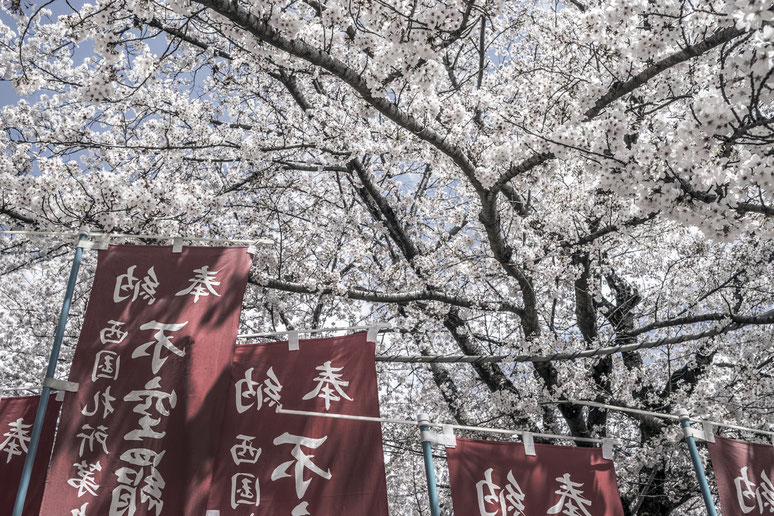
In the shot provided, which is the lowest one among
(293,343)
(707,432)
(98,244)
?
(707,432)

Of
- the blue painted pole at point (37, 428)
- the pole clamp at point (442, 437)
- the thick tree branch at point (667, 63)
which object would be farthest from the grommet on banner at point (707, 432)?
the blue painted pole at point (37, 428)

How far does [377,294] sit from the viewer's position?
771 cm

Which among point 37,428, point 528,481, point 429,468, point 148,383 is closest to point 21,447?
point 37,428

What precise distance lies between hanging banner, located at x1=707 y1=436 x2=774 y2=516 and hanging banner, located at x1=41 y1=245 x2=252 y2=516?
411cm

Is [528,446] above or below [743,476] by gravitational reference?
above

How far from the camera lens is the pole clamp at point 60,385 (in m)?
3.56

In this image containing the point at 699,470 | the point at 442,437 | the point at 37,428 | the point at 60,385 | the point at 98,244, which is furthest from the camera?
the point at 699,470

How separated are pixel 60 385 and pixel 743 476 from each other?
17.6 feet

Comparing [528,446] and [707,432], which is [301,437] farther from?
[707,432]

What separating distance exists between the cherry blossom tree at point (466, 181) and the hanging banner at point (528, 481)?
2.12m

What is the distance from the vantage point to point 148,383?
376cm

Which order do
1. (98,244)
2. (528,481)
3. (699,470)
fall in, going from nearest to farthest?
1. (98,244)
2. (699,470)
3. (528,481)

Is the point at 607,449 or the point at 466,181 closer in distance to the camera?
the point at 607,449

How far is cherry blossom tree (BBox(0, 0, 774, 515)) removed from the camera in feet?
14.7
